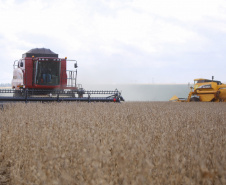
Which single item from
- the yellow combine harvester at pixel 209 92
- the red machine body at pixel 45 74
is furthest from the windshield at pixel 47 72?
the yellow combine harvester at pixel 209 92

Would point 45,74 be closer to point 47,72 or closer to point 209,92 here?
point 47,72

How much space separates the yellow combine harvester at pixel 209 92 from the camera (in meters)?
16.7

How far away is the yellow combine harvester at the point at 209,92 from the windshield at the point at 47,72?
8.06 metres

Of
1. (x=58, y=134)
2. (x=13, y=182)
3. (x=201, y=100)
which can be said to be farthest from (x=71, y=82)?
(x=13, y=182)

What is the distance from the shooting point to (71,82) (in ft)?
43.6

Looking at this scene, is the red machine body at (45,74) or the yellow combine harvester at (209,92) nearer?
the red machine body at (45,74)

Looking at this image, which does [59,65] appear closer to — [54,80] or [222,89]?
[54,80]

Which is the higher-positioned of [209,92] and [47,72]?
[47,72]

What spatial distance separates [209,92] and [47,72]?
9197 mm

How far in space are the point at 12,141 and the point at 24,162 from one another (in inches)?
39.6

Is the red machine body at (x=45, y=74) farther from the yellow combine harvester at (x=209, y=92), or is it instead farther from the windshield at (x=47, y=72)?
the yellow combine harvester at (x=209, y=92)

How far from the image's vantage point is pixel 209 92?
17.0m

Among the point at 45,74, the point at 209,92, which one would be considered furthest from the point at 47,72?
the point at 209,92

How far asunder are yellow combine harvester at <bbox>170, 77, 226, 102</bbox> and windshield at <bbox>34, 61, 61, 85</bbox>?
806 cm
